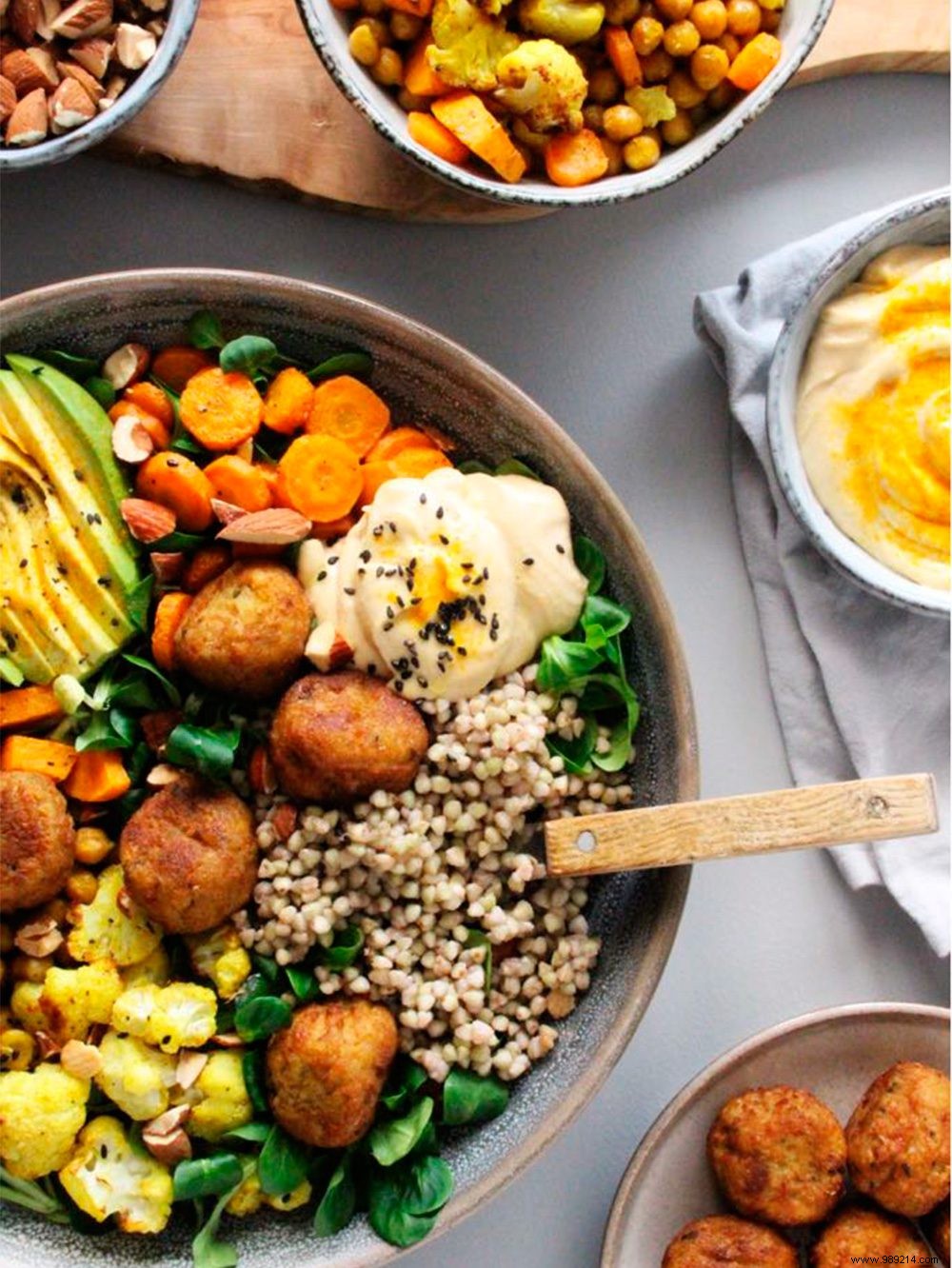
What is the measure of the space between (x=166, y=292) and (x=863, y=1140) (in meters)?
1.92

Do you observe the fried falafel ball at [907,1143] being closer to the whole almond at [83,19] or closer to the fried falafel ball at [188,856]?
the fried falafel ball at [188,856]

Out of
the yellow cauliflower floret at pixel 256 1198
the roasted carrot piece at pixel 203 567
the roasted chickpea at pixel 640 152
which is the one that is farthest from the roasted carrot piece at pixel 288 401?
the yellow cauliflower floret at pixel 256 1198

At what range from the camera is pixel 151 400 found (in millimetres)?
2695

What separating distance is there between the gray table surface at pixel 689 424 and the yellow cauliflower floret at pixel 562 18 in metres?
0.46

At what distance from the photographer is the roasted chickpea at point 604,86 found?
8.79 ft

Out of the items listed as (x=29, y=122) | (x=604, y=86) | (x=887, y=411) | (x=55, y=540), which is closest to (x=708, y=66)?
(x=604, y=86)

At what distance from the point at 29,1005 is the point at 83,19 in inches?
63.5

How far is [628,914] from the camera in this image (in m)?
2.77

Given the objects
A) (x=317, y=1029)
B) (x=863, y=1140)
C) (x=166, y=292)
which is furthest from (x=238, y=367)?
(x=863, y=1140)

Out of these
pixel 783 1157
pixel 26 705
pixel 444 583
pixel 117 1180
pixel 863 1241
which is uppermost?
pixel 444 583

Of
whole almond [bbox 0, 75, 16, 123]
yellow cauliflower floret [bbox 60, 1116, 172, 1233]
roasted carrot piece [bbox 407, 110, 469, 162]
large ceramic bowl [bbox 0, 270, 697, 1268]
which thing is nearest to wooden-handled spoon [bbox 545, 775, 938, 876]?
large ceramic bowl [bbox 0, 270, 697, 1268]

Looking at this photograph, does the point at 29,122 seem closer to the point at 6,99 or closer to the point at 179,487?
the point at 6,99

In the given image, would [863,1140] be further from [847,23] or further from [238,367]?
[847,23]

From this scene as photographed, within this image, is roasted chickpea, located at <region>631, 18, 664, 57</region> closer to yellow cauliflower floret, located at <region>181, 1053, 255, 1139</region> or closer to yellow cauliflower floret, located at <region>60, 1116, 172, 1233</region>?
yellow cauliflower floret, located at <region>181, 1053, 255, 1139</region>
